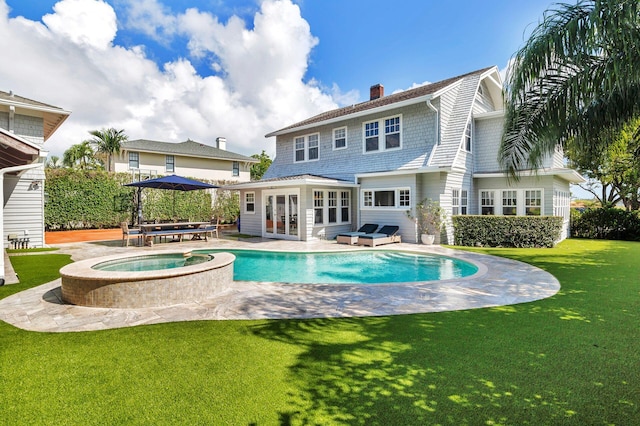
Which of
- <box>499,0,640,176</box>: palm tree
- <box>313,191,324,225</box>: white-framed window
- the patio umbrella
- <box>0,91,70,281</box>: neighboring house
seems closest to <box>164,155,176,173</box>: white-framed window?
the patio umbrella

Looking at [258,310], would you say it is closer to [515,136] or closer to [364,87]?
[515,136]

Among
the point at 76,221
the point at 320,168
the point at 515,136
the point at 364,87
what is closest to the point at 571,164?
the point at 364,87

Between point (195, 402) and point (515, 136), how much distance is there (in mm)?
8611

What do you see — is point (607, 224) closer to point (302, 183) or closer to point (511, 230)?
point (511, 230)

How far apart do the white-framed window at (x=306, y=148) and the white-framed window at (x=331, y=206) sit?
3.76 metres

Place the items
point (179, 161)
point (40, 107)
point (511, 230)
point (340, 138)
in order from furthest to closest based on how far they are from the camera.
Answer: point (179, 161), point (340, 138), point (511, 230), point (40, 107)

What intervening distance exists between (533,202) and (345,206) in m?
9.19

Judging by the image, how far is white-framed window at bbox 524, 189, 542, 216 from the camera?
15.8m

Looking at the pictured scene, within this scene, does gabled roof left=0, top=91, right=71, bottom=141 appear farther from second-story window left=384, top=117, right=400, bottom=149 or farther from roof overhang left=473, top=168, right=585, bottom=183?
roof overhang left=473, top=168, right=585, bottom=183

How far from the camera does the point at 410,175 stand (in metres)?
14.9

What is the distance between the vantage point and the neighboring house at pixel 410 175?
49.5ft

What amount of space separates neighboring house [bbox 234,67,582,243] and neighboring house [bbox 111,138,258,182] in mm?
13207

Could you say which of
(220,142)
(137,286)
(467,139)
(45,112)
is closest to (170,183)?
(45,112)

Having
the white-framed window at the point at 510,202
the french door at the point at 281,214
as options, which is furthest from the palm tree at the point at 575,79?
the french door at the point at 281,214
